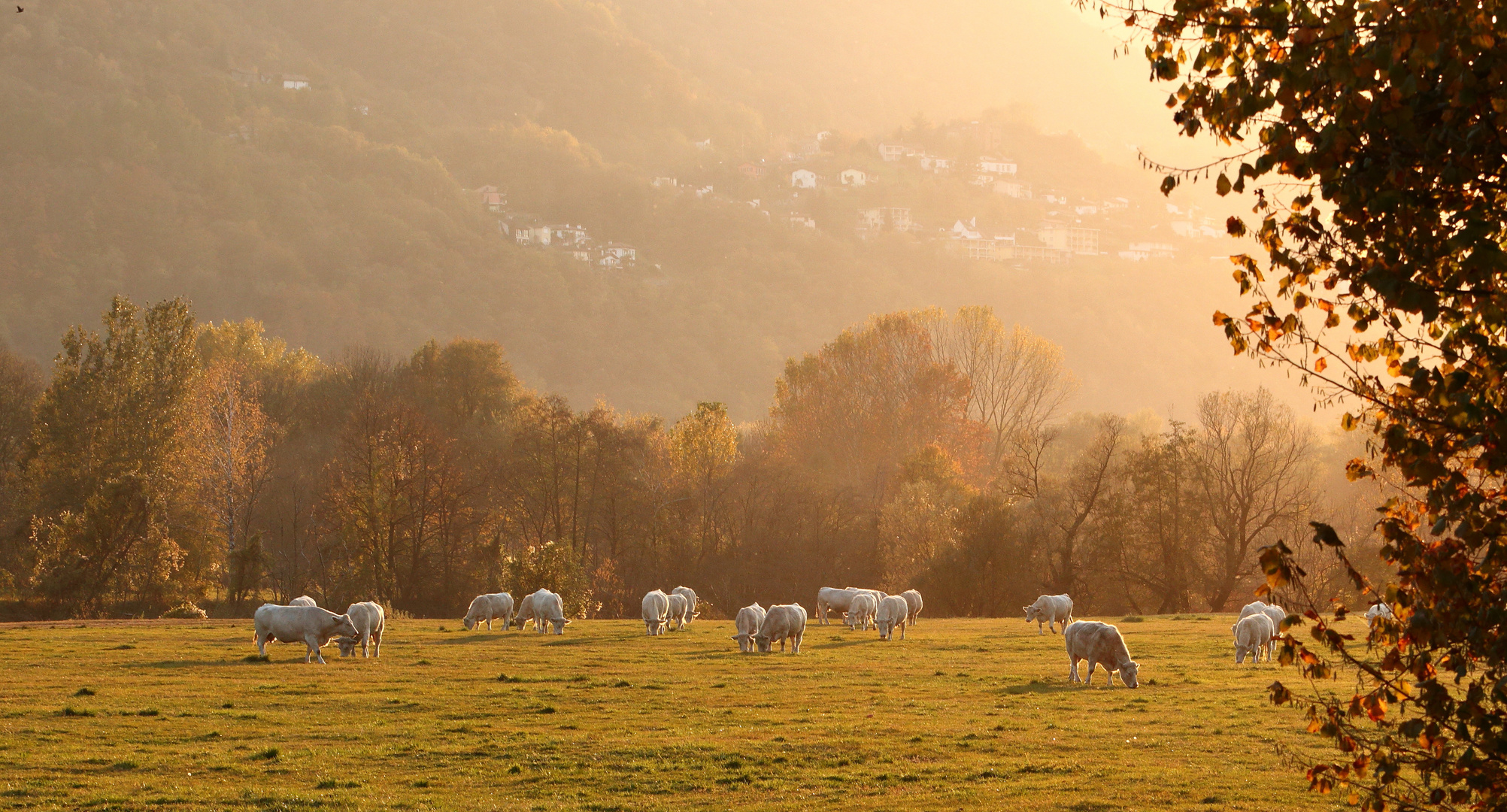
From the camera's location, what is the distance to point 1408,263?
6191mm

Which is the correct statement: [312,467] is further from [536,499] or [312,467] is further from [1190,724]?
[1190,724]

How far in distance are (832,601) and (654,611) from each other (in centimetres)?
939

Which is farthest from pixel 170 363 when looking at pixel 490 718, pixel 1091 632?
pixel 1091 632

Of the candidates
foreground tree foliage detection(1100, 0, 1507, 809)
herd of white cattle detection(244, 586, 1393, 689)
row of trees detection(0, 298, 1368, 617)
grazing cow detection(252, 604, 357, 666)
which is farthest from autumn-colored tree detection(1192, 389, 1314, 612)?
foreground tree foliage detection(1100, 0, 1507, 809)

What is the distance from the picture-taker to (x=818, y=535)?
2916 inches

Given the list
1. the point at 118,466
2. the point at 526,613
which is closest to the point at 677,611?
the point at 526,613

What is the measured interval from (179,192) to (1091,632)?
15495cm

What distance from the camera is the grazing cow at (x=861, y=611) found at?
141 feet

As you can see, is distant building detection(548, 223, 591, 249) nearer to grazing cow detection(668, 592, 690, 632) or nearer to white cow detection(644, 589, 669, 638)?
grazing cow detection(668, 592, 690, 632)

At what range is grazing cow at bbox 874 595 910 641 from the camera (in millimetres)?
38094

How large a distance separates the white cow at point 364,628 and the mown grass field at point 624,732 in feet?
2.96

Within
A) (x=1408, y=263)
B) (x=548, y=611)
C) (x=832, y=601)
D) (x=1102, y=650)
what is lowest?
(x=1102, y=650)

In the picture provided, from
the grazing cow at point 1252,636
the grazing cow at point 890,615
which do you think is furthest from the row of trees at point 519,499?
the grazing cow at point 1252,636

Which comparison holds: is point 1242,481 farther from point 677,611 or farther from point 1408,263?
point 1408,263
